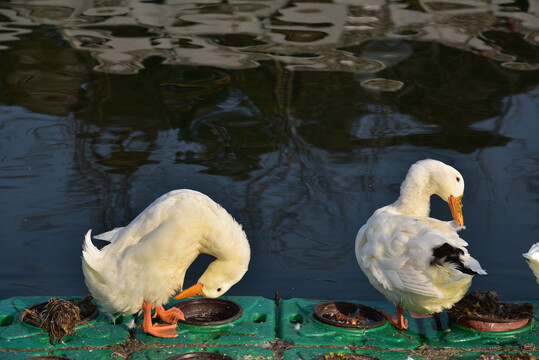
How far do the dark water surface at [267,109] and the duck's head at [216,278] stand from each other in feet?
6.44

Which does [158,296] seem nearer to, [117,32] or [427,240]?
[427,240]

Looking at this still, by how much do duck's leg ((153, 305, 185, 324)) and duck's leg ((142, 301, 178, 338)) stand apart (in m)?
0.08

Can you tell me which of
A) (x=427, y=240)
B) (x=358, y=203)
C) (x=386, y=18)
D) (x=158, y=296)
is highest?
(x=386, y=18)

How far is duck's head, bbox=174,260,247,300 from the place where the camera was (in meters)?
4.04

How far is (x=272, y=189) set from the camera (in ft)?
21.0

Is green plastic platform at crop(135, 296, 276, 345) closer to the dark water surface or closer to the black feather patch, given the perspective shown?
the black feather patch

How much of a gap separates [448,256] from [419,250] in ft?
0.65

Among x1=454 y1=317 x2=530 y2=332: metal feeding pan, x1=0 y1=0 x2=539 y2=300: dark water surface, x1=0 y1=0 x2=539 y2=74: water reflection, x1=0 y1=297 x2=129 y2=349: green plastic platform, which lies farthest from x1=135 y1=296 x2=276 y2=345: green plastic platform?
x1=0 y1=0 x2=539 y2=74: water reflection

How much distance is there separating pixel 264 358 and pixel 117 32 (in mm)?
4532

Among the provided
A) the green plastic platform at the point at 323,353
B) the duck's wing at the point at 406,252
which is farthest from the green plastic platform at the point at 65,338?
the duck's wing at the point at 406,252

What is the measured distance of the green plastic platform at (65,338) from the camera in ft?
12.3

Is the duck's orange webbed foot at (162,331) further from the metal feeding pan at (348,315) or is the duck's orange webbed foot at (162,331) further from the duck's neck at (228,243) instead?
the metal feeding pan at (348,315)

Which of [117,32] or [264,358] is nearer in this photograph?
[264,358]

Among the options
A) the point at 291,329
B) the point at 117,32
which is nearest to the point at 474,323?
the point at 291,329
